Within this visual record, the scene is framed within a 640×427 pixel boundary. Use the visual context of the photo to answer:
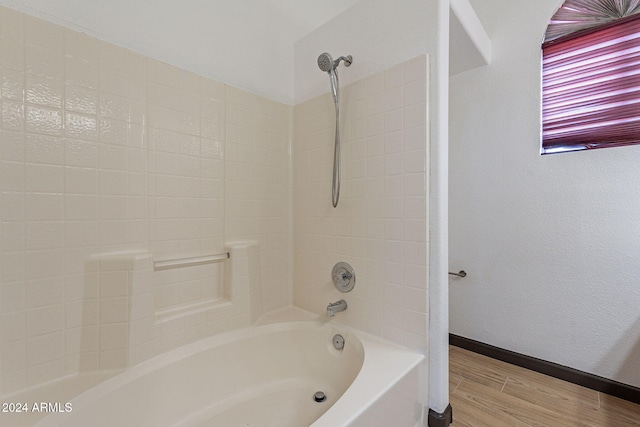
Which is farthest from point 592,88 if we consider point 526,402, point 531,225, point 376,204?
point 526,402

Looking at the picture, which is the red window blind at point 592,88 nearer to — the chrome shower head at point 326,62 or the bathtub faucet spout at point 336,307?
the chrome shower head at point 326,62

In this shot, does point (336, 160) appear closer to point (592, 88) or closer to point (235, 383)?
point (235, 383)

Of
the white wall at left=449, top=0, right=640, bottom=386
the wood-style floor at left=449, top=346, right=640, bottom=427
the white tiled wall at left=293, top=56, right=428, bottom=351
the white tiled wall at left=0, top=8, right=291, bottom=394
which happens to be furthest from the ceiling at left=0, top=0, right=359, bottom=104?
the wood-style floor at left=449, top=346, right=640, bottom=427

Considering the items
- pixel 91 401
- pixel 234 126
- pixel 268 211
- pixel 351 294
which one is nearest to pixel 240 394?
pixel 91 401

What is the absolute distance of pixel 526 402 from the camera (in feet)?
4.62

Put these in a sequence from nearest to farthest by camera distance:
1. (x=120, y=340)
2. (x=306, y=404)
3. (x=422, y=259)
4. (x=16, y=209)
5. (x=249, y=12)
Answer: (x=16, y=209)
(x=120, y=340)
(x=422, y=259)
(x=306, y=404)
(x=249, y=12)

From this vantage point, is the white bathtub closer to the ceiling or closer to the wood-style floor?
the wood-style floor

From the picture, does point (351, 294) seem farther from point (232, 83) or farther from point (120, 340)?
point (232, 83)

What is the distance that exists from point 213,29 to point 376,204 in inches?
48.5

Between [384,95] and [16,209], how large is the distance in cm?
149

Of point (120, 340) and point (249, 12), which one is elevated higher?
point (249, 12)

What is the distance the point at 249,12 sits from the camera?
1529 millimetres

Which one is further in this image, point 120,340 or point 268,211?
point 268,211

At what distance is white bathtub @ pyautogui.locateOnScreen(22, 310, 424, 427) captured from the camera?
915 millimetres
